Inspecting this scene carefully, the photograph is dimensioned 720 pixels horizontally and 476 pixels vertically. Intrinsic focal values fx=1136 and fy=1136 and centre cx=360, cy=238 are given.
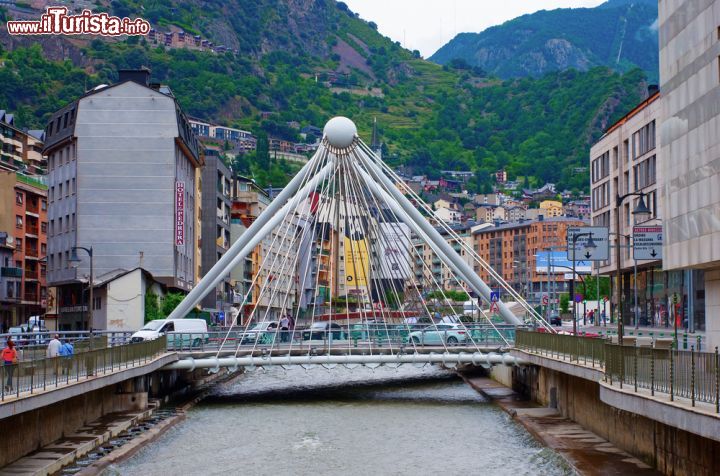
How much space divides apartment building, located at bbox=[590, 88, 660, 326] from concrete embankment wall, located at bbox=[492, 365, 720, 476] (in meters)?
29.8

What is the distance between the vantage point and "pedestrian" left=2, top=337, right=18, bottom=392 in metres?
29.2

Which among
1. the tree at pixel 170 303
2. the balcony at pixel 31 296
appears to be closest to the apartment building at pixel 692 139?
the tree at pixel 170 303

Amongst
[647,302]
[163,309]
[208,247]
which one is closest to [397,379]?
[163,309]

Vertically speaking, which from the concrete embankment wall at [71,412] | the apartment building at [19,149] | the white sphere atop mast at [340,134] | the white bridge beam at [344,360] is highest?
the apartment building at [19,149]

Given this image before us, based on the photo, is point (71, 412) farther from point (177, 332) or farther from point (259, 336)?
point (259, 336)

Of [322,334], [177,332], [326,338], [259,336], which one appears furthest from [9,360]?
[322,334]

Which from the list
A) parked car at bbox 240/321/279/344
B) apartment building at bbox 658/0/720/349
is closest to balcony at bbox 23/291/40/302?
parked car at bbox 240/321/279/344

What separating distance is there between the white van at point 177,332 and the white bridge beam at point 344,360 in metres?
2.51

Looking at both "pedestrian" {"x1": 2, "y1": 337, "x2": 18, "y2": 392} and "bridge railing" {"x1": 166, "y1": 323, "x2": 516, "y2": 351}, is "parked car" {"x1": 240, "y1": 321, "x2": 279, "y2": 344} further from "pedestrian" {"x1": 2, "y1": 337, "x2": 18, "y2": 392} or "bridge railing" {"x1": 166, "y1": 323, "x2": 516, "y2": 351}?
"pedestrian" {"x1": 2, "y1": 337, "x2": 18, "y2": 392}

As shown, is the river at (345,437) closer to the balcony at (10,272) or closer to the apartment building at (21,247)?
the balcony at (10,272)

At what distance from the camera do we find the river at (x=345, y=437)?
35531 millimetres

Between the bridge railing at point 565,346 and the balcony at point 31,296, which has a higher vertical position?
the balcony at point 31,296

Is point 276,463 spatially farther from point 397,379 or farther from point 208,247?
point 208,247

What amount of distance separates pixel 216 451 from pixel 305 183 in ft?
103
